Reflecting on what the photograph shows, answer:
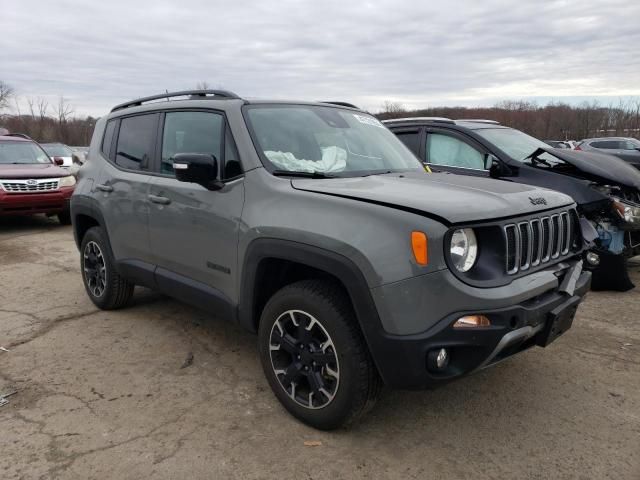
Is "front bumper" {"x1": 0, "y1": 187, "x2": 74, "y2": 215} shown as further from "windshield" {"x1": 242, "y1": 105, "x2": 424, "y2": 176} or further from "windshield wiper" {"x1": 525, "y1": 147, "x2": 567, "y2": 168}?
"windshield wiper" {"x1": 525, "y1": 147, "x2": 567, "y2": 168}

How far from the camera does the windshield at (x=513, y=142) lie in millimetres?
6082

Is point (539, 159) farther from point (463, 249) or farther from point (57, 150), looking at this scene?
point (57, 150)

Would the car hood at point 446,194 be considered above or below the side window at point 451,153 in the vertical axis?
below

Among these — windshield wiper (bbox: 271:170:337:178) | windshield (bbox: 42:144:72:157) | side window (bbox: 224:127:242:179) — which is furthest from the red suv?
windshield wiper (bbox: 271:170:337:178)

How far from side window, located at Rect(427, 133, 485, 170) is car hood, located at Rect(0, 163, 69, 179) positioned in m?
7.16

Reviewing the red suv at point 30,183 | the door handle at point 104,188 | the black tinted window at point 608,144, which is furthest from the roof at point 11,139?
the black tinted window at point 608,144

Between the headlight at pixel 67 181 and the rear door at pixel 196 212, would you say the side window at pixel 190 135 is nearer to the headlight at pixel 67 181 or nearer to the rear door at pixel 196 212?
the rear door at pixel 196 212

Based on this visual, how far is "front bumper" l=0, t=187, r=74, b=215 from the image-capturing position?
30.3ft

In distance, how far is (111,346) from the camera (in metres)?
4.18

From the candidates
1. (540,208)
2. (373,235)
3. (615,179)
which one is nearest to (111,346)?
(373,235)

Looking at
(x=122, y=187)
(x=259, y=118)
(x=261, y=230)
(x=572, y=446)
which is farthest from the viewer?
(x=122, y=187)

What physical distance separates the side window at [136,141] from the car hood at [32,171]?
19.3 feet

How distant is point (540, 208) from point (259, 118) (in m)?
1.85

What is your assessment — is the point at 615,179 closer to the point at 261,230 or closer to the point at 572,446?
the point at 572,446
